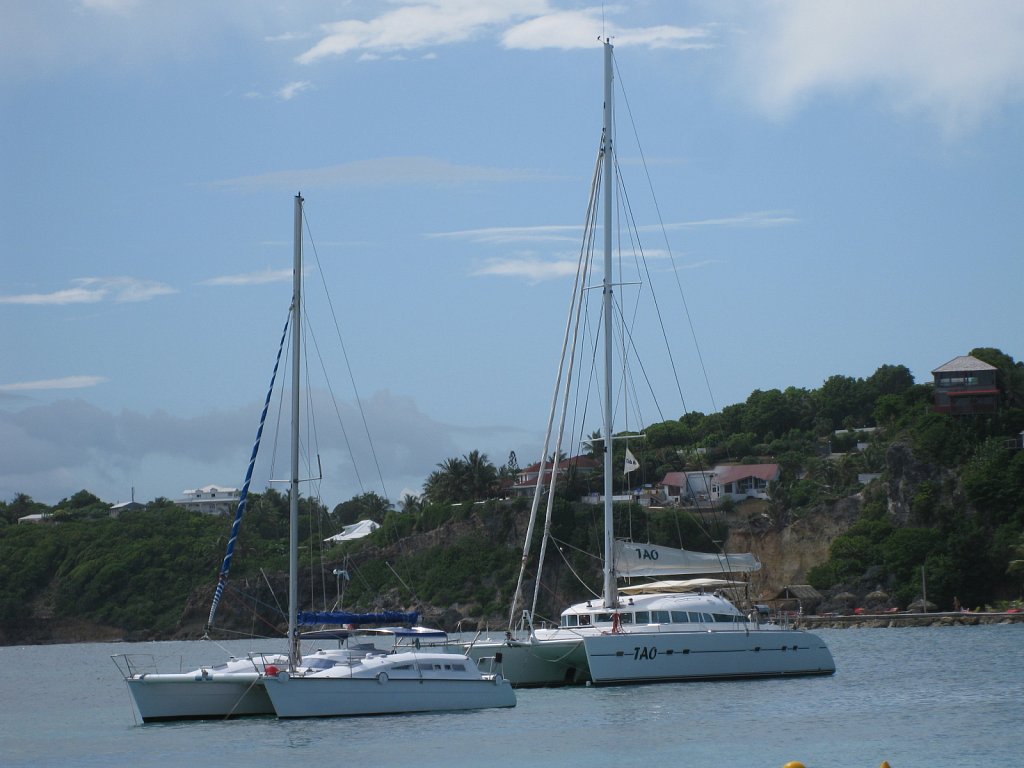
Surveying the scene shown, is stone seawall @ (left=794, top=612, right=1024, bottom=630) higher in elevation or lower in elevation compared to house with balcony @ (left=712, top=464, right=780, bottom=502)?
lower

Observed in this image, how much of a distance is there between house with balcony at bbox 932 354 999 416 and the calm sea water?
7453 centimetres

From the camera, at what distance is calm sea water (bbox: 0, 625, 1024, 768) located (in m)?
27.1

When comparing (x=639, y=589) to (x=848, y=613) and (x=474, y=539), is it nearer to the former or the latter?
(x=848, y=613)

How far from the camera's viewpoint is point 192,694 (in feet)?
107

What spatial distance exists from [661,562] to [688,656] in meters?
4.60

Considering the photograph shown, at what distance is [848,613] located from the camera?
102000mm

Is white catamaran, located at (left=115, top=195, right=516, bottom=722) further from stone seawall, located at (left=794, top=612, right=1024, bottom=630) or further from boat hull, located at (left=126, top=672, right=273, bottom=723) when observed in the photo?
stone seawall, located at (left=794, top=612, right=1024, bottom=630)

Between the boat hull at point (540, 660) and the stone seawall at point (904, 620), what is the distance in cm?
5349

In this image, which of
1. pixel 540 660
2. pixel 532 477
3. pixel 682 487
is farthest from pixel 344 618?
pixel 532 477

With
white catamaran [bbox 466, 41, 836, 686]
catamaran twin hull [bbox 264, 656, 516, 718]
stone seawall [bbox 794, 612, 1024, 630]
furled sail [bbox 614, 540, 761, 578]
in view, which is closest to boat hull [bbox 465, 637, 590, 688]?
white catamaran [bbox 466, 41, 836, 686]

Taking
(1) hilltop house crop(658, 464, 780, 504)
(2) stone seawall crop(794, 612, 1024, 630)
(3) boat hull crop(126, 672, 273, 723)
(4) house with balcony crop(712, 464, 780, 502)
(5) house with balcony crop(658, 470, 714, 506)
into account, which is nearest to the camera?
(3) boat hull crop(126, 672, 273, 723)

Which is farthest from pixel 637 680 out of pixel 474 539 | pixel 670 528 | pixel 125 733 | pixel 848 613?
pixel 474 539

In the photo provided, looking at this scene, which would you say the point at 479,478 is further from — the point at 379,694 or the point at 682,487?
the point at 379,694

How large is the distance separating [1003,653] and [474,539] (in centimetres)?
6646
